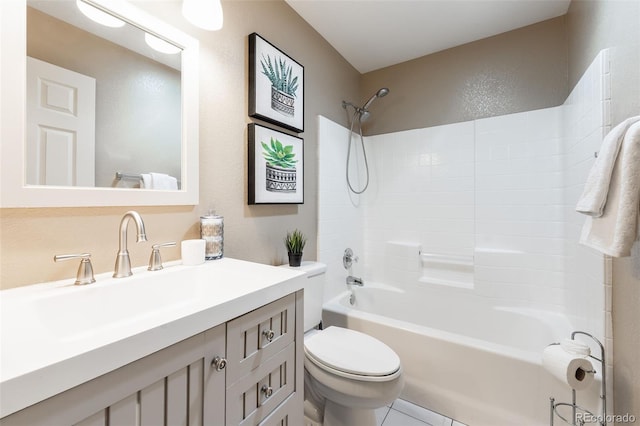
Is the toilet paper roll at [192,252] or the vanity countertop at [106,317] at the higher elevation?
the toilet paper roll at [192,252]

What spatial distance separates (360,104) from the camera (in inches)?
106

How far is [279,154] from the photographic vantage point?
5.22ft

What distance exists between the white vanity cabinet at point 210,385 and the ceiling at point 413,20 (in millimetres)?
1907

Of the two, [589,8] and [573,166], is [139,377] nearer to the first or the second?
[573,166]

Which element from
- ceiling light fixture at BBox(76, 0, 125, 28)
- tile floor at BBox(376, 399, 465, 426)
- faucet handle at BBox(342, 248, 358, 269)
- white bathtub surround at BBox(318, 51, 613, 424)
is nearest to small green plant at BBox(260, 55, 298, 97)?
white bathtub surround at BBox(318, 51, 613, 424)

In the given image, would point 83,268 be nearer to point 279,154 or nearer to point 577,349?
point 279,154

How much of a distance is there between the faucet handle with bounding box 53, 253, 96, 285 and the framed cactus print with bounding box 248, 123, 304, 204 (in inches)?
28.7

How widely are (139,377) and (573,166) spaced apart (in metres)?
2.32

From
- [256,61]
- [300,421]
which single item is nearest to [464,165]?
[256,61]

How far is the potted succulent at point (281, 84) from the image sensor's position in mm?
1512

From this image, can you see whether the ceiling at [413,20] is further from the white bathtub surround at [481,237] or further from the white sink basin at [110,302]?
the white sink basin at [110,302]

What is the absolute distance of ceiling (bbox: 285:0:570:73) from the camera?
5.76 feet
